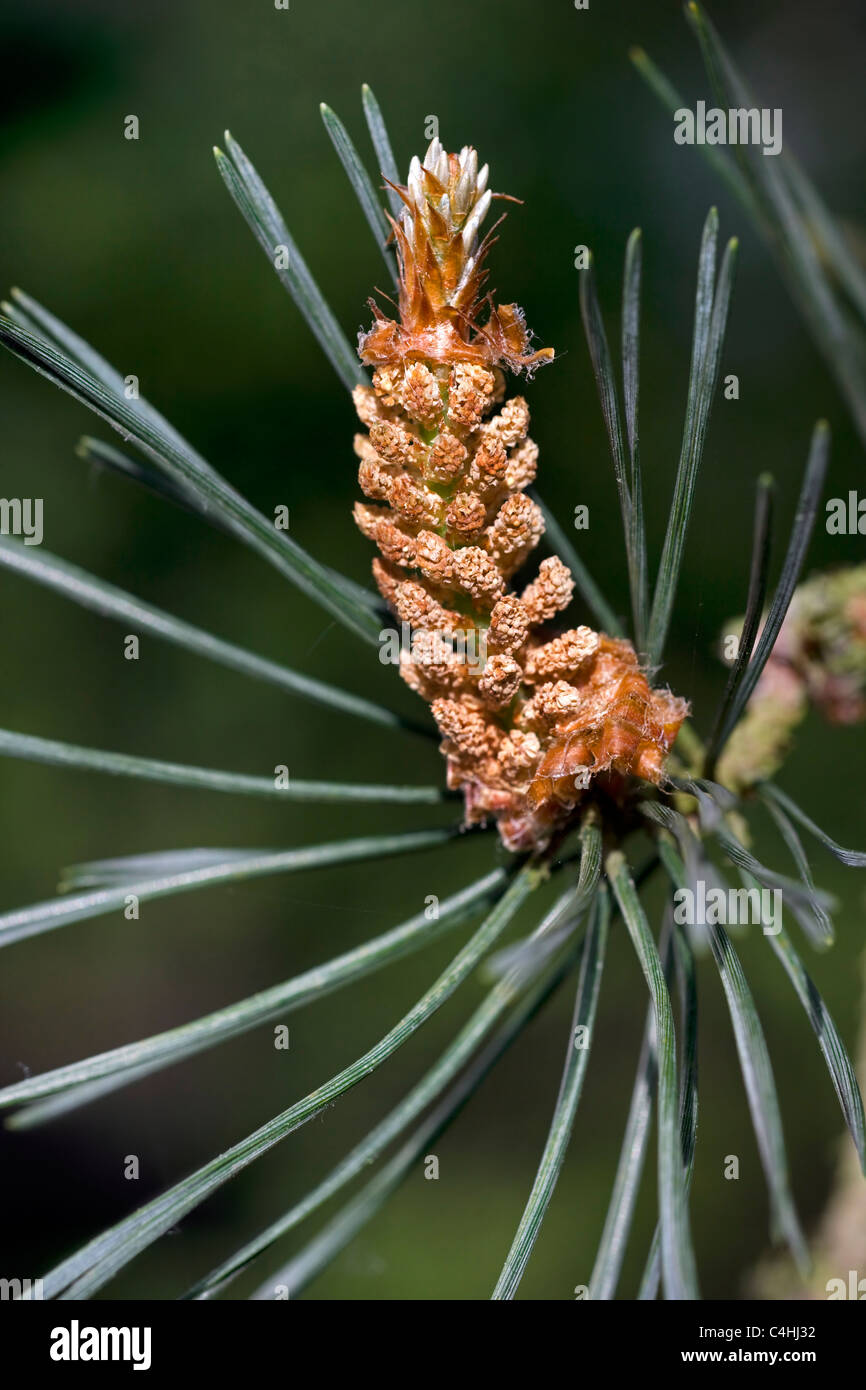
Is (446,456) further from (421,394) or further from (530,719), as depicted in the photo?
(530,719)

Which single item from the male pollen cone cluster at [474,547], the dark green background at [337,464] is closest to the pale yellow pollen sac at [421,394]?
the male pollen cone cluster at [474,547]

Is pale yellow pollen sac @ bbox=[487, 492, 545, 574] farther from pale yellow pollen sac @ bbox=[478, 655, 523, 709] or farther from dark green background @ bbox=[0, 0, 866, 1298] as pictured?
dark green background @ bbox=[0, 0, 866, 1298]

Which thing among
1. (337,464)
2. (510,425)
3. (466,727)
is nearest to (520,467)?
(510,425)

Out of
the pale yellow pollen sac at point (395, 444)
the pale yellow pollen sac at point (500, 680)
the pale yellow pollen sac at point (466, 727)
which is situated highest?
the pale yellow pollen sac at point (395, 444)

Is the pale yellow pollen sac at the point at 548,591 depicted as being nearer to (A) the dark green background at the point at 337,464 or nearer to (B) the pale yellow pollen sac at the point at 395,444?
(B) the pale yellow pollen sac at the point at 395,444

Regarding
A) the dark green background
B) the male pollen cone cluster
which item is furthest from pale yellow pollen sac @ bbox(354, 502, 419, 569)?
the dark green background
